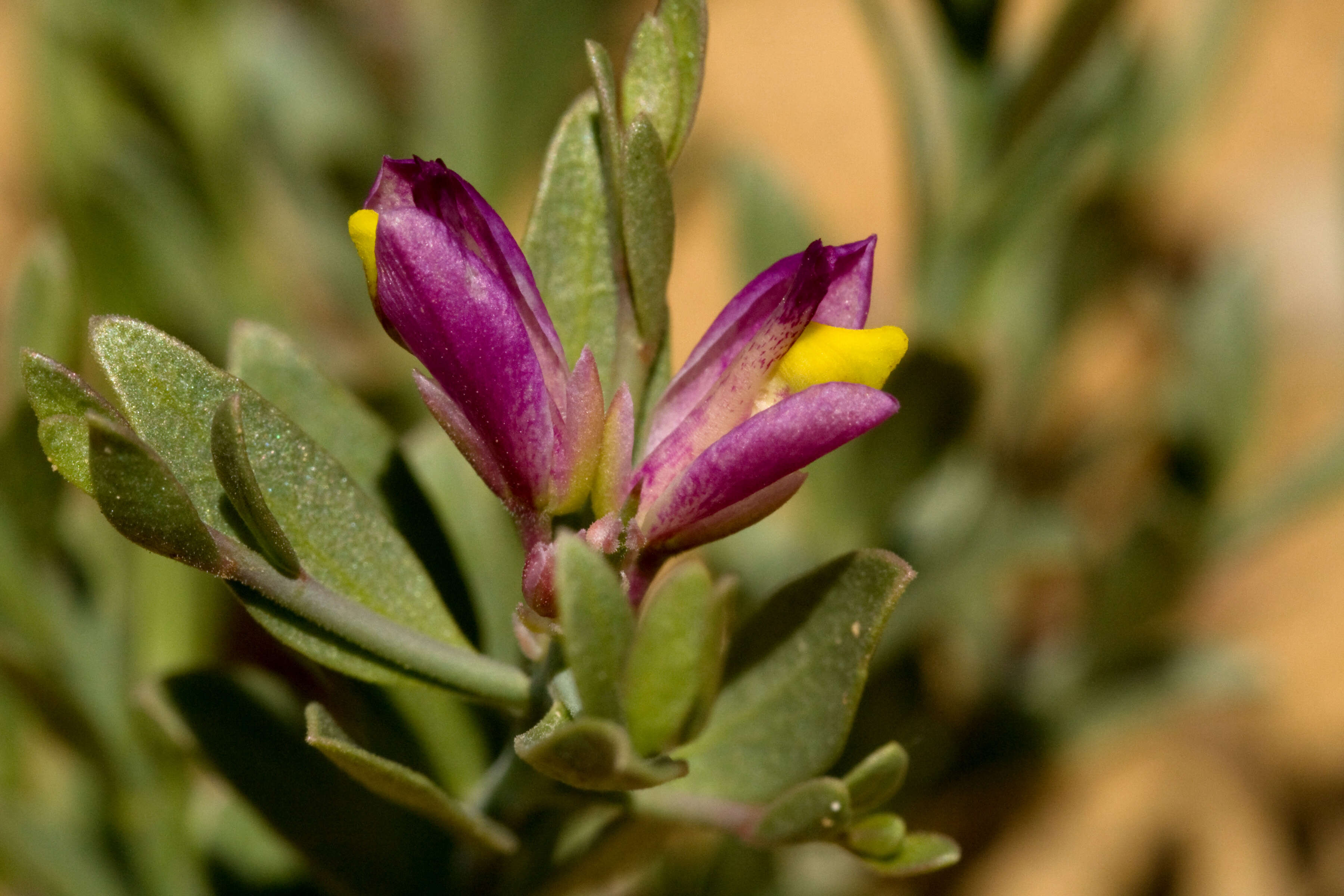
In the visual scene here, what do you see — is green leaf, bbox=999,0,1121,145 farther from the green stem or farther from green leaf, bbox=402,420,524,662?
the green stem

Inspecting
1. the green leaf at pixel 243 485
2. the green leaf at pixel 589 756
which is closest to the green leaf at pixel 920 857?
Answer: the green leaf at pixel 589 756

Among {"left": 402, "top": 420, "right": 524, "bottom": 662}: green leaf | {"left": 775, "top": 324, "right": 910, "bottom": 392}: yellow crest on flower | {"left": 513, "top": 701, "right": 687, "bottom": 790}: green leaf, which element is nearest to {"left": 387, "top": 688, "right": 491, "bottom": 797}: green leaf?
{"left": 402, "top": 420, "right": 524, "bottom": 662}: green leaf

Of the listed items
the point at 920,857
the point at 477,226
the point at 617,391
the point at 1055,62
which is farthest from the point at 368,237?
the point at 1055,62

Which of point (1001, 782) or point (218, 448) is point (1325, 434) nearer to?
point (1001, 782)

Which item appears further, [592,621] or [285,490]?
[285,490]

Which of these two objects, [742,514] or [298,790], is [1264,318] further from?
[298,790]

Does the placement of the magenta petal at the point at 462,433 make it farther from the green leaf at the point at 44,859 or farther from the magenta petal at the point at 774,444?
the green leaf at the point at 44,859

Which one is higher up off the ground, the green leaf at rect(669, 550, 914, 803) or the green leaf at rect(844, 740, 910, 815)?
the green leaf at rect(669, 550, 914, 803)
